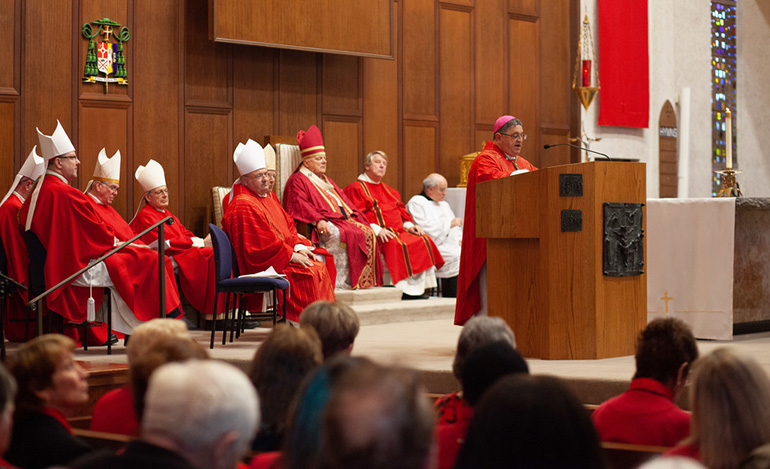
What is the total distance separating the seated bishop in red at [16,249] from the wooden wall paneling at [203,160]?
162cm

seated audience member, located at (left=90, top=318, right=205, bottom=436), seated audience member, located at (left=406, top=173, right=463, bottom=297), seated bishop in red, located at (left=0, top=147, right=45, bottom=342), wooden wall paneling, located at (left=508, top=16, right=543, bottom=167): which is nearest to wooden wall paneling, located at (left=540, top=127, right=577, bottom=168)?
wooden wall paneling, located at (left=508, top=16, right=543, bottom=167)

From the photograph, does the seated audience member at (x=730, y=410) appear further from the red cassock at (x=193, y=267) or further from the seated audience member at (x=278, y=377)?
the red cassock at (x=193, y=267)

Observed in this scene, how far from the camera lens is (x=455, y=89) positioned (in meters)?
10.7

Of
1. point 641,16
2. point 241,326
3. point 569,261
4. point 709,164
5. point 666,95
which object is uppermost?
point 641,16

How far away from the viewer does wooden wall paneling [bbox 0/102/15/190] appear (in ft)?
25.4

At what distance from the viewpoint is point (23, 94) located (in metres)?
7.89

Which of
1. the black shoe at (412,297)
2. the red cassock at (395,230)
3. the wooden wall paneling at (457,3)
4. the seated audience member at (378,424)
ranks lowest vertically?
the black shoe at (412,297)

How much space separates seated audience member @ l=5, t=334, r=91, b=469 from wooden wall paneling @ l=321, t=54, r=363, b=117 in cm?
726

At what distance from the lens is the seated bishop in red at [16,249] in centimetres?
675

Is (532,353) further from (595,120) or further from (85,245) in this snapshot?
(595,120)

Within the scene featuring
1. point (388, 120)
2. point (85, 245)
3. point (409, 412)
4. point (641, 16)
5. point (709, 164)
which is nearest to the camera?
point (409, 412)

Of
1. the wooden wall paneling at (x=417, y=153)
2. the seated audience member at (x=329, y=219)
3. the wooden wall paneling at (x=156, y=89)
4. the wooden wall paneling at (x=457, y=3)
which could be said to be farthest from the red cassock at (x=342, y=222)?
the wooden wall paneling at (x=457, y=3)

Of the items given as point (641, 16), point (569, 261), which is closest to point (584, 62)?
point (641, 16)

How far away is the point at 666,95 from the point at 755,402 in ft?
36.5
